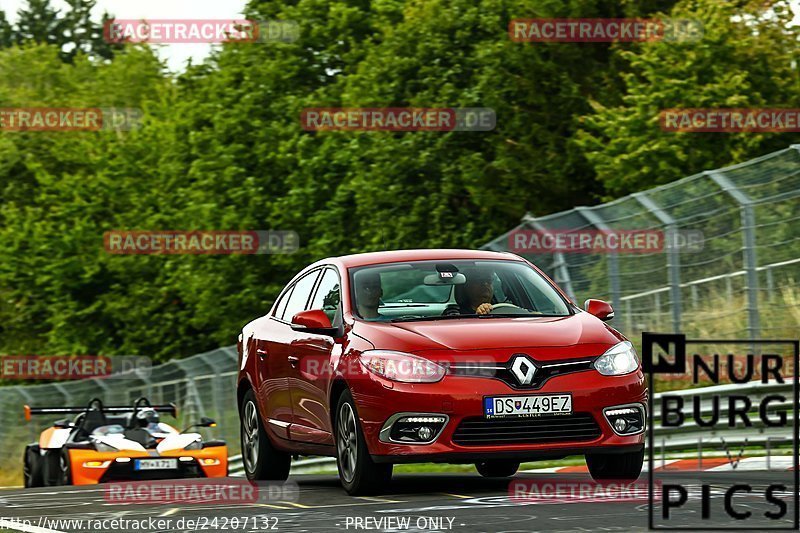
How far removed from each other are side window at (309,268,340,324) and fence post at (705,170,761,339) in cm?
455

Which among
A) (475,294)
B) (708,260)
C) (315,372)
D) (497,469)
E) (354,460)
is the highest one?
(708,260)

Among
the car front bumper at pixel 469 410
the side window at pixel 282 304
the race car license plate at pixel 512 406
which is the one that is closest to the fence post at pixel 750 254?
the side window at pixel 282 304

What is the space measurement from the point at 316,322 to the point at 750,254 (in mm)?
5674

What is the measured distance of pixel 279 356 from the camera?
1282 centimetres

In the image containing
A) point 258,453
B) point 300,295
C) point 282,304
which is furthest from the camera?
point 282,304

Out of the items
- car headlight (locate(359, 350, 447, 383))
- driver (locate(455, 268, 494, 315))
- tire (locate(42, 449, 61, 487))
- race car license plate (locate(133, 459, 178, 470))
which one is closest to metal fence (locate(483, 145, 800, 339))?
driver (locate(455, 268, 494, 315))

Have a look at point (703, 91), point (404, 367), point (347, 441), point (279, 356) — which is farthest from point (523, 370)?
point (703, 91)

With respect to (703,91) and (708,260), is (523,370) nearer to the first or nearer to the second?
(708,260)

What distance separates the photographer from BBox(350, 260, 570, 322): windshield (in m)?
11.6

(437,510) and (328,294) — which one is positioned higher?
(328,294)

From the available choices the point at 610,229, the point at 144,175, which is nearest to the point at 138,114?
the point at 144,175

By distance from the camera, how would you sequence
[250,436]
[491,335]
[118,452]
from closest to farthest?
[491,335]
[250,436]
[118,452]

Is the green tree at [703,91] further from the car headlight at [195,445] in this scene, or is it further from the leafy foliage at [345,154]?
the car headlight at [195,445]

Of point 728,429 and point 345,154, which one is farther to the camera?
point 345,154
